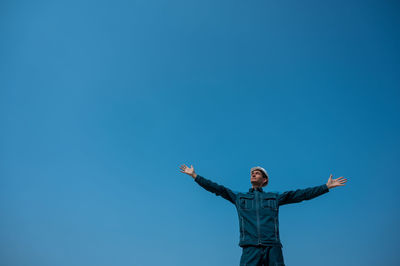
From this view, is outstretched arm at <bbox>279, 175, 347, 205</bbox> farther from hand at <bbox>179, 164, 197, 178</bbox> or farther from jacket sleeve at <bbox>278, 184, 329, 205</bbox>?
hand at <bbox>179, 164, 197, 178</bbox>

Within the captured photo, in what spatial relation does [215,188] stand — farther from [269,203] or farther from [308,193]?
[308,193]

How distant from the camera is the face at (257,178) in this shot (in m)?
6.88

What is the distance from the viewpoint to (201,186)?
22.9 ft

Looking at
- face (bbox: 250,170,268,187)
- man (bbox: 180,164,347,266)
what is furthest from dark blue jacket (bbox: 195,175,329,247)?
face (bbox: 250,170,268,187)

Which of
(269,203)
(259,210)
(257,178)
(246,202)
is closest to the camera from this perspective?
(259,210)

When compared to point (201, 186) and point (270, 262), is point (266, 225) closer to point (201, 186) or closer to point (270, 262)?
point (270, 262)

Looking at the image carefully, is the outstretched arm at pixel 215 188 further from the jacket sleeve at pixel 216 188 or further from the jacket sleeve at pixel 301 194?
the jacket sleeve at pixel 301 194

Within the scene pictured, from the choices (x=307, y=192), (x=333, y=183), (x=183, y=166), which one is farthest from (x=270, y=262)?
(x=183, y=166)

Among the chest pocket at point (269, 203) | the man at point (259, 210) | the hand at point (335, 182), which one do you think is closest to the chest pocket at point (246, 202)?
the man at point (259, 210)

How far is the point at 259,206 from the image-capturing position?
6.36 m

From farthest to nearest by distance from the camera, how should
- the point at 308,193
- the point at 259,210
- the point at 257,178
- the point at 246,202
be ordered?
the point at 257,178
the point at 308,193
the point at 246,202
the point at 259,210

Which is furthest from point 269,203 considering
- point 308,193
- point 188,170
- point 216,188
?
point 188,170

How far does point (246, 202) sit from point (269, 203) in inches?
18.0

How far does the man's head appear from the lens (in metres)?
6.89
